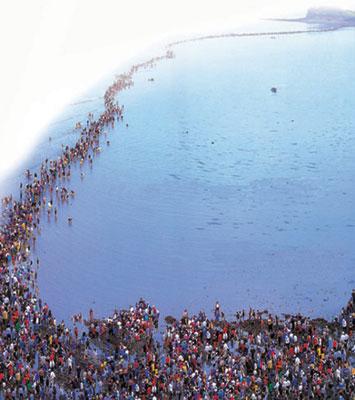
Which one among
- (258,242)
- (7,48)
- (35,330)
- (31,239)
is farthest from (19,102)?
(35,330)

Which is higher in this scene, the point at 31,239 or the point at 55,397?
the point at 31,239

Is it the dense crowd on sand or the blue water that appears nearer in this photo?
the dense crowd on sand

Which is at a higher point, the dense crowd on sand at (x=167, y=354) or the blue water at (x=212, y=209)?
the blue water at (x=212, y=209)

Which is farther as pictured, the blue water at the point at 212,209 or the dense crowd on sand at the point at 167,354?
the blue water at the point at 212,209

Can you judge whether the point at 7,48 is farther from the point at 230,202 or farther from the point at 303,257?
the point at 303,257
